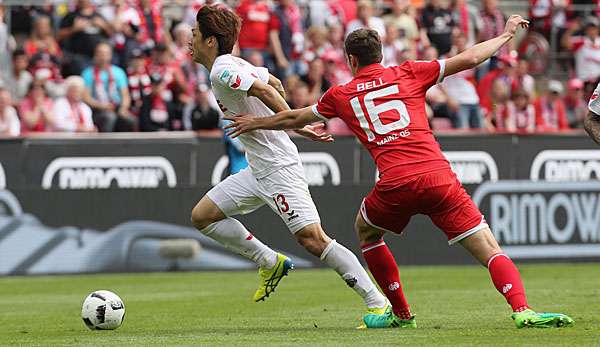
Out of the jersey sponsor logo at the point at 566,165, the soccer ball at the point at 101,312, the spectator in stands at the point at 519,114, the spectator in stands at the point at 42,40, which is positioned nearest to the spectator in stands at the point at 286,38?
the spectator in stands at the point at 519,114

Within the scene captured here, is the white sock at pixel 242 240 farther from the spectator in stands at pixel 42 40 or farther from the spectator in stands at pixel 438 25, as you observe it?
the spectator in stands at pixel 438 25

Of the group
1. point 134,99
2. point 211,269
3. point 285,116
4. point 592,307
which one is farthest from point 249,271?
point 285,116

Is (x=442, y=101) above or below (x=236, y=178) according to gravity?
below

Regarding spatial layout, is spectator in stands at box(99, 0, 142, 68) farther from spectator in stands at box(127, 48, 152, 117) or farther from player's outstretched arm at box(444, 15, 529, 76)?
player's outstretched arm at box(444, 15, 529, 76)

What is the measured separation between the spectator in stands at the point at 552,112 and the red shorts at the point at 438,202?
40.6ft

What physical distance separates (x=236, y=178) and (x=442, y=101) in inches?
433

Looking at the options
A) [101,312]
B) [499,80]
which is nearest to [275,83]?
[101,312]

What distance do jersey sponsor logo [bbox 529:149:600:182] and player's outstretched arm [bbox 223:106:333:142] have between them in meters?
9.99

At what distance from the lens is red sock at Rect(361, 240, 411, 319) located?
362 inches

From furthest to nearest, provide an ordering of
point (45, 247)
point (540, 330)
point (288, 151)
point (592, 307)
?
point (45, 247) → point (592, 307) → point (288, 151) → point (540, 330)

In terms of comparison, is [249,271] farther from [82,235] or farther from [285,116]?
[285,116]

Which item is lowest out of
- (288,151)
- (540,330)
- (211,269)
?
(211,269)

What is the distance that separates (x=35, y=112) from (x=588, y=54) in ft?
32.9

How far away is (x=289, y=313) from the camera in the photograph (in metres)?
10.9
